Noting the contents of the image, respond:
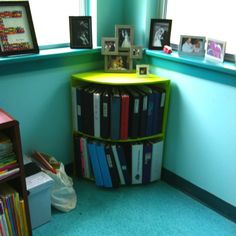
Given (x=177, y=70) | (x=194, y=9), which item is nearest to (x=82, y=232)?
(x=177, y=70)

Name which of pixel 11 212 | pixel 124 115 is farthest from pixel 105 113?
→ pixel 11 212

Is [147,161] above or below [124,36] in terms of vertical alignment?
below

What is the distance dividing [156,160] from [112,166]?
332 millimetres

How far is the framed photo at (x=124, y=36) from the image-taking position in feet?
6.75

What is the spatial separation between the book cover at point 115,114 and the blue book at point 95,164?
0.54 ft

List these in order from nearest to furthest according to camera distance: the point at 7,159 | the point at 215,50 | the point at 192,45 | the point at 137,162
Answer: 1. the point at 7,159
2. the point at 215,50
3. the point at 192,45
4. the point at 137,162

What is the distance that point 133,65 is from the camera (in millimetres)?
2188

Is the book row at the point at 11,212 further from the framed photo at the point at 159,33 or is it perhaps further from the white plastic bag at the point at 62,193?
the framed photo at the point at 159,33

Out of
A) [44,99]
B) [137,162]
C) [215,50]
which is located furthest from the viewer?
[137,162]

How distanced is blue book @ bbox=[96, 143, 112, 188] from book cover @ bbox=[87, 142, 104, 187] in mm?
23

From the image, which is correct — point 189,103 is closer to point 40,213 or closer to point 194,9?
point 194,9

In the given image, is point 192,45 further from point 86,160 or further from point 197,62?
point 86,160

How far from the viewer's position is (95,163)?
2.08 metres

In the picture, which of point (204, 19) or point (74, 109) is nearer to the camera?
point (204, 19)
